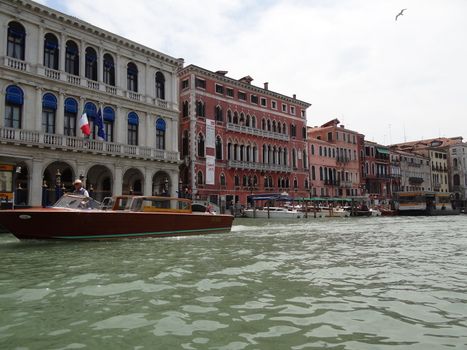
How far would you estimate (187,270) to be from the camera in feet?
23.7

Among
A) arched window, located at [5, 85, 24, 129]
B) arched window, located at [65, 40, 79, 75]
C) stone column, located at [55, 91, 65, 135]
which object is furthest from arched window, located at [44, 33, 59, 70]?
arched window, located at [5, 85, 24, 129]

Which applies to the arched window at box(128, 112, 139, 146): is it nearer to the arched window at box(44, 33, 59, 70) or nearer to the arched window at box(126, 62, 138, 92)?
the arched window at box(126, 62, 138, 92)

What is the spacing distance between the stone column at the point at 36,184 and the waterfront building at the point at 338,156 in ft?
111

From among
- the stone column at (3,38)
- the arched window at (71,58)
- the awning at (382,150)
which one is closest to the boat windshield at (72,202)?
the stone column at (3,38)

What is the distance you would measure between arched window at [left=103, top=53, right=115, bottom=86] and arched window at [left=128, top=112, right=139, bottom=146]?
A: 7.34 ft

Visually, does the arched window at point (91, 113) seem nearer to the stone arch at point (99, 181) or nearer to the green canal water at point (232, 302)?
the stone arch at point (99, 181)

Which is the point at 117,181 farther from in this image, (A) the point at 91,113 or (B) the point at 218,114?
(B) the point at 218,114

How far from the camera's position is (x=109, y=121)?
24.9 metres

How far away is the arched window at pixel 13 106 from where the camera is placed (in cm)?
2045

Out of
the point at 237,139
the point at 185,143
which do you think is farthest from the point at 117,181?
the point at 237,139

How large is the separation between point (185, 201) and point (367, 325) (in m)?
11.7

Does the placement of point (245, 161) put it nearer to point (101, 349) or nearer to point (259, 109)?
point (259, 109)

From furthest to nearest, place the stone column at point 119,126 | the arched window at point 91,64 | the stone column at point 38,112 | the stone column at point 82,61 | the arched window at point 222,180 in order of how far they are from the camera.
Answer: the arched window at point 222,180 < the stone column at point 119,126 < the arched window at point 91,64 < the stone column at point 82,61 < the stone column at point 38,112

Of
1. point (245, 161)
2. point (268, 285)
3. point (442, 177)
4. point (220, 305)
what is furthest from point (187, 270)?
point (442, 177)
